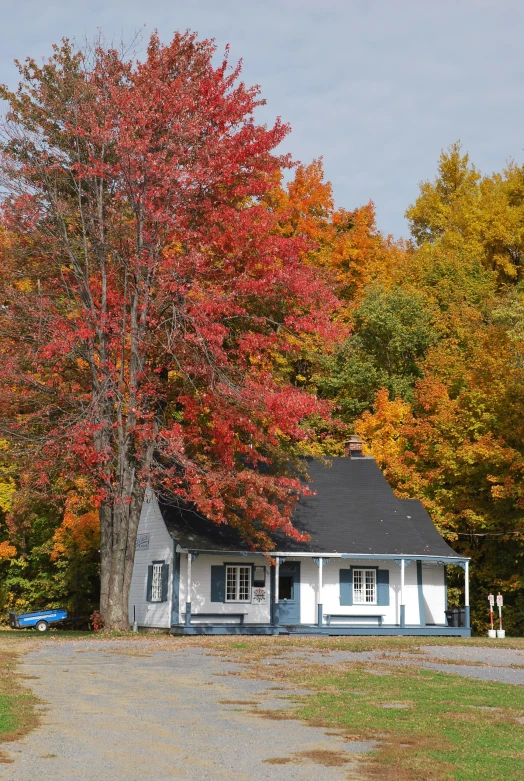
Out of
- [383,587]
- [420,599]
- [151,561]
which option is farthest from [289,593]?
[151,561]

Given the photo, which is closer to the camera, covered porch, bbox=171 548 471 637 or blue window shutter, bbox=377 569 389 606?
covered porch, bbox=171 548 471 637

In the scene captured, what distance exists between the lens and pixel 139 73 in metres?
30.3

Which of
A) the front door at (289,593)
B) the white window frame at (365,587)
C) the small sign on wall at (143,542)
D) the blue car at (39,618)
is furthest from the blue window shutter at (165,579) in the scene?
the blue car at (39,618)

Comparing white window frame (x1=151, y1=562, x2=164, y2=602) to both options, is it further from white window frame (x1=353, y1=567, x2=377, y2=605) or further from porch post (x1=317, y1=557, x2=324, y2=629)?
white window frame (x1=353, y1=567, x2=377, y2=605)

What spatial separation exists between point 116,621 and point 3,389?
26.3 ft

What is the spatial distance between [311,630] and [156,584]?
5.81 metres

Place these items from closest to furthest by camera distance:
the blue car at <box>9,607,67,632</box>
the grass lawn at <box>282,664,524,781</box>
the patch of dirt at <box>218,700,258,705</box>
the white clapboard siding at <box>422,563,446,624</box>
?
the grass lawn at <box>282,664,524,781</box>, the patch of dirt at <box>218,700,258,705</box>, the white clapboard siding at <box>422,563,446,624</box>, the blue car at <box>9,607,67,632</box>

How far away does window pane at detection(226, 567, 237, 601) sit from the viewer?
34.0 m

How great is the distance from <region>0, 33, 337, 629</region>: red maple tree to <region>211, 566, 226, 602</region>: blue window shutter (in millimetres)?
2617

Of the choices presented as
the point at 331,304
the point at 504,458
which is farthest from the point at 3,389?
the point at 504,458

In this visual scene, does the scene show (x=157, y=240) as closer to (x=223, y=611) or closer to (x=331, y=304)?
(x=331, y=304)

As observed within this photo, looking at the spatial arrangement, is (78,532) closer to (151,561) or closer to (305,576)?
(151,561)

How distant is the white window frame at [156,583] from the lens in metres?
34.8

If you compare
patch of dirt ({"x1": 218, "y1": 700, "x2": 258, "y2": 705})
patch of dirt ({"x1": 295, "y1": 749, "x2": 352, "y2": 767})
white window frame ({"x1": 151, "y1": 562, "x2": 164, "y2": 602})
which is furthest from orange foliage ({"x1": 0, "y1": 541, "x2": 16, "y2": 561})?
patch of dirt ({"x1": 295, "y1": 749, "x2": 352, "y2": 767})
